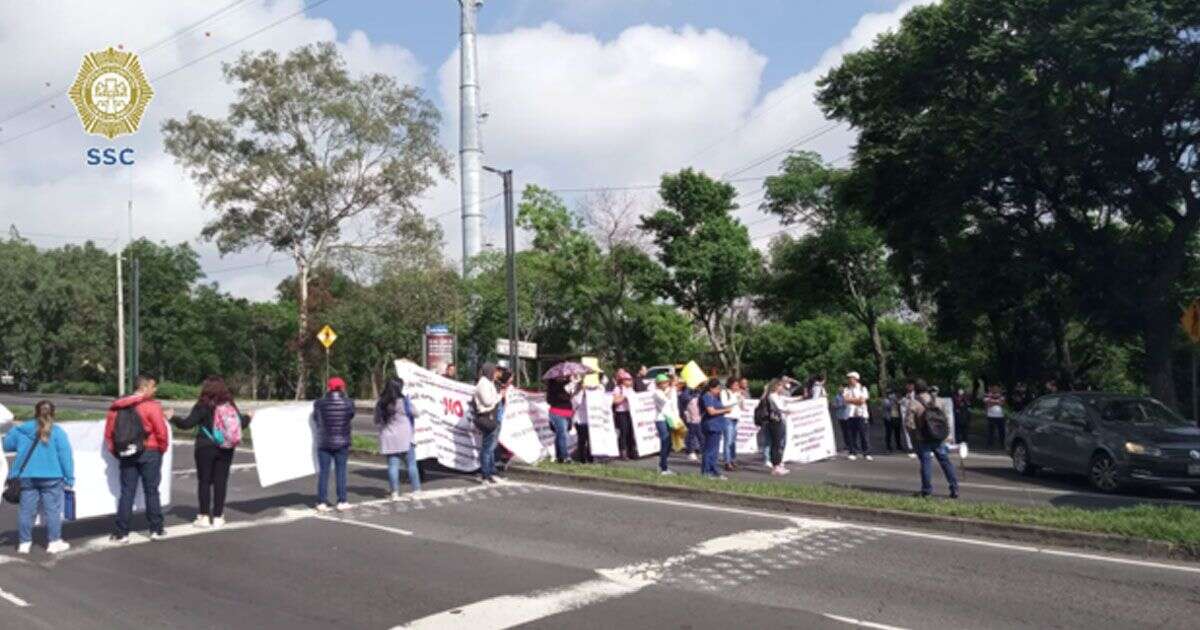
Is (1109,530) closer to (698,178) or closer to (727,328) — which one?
(698,178)

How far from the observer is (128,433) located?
1081 centimetres

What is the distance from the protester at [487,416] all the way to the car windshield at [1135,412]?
356 inches

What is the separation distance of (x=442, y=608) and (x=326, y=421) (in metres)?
5.21

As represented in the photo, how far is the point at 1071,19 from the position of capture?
22.9 m

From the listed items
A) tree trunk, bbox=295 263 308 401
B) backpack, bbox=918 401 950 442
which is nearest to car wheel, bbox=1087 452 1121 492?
backpack, bbox=918 401 950 442

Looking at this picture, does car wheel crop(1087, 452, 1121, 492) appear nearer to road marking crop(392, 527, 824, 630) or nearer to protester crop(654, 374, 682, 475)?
protester crop(654, 374, 682, 475)

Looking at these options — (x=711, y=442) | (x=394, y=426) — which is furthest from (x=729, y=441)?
(x=394, y=426)

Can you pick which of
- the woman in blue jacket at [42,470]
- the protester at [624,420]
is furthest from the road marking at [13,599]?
the protester at [624,420]

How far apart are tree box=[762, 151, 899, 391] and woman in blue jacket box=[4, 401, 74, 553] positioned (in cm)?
3489

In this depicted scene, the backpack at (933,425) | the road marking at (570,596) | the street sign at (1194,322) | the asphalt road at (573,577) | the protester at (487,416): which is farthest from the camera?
the street sign at (1194,322)

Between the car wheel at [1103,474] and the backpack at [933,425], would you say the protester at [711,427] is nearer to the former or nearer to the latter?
the backpack at [933,425]

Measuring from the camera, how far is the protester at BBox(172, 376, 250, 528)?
11.6 m

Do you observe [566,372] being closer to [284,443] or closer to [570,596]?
[284,443]

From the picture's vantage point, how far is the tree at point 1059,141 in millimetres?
22891
